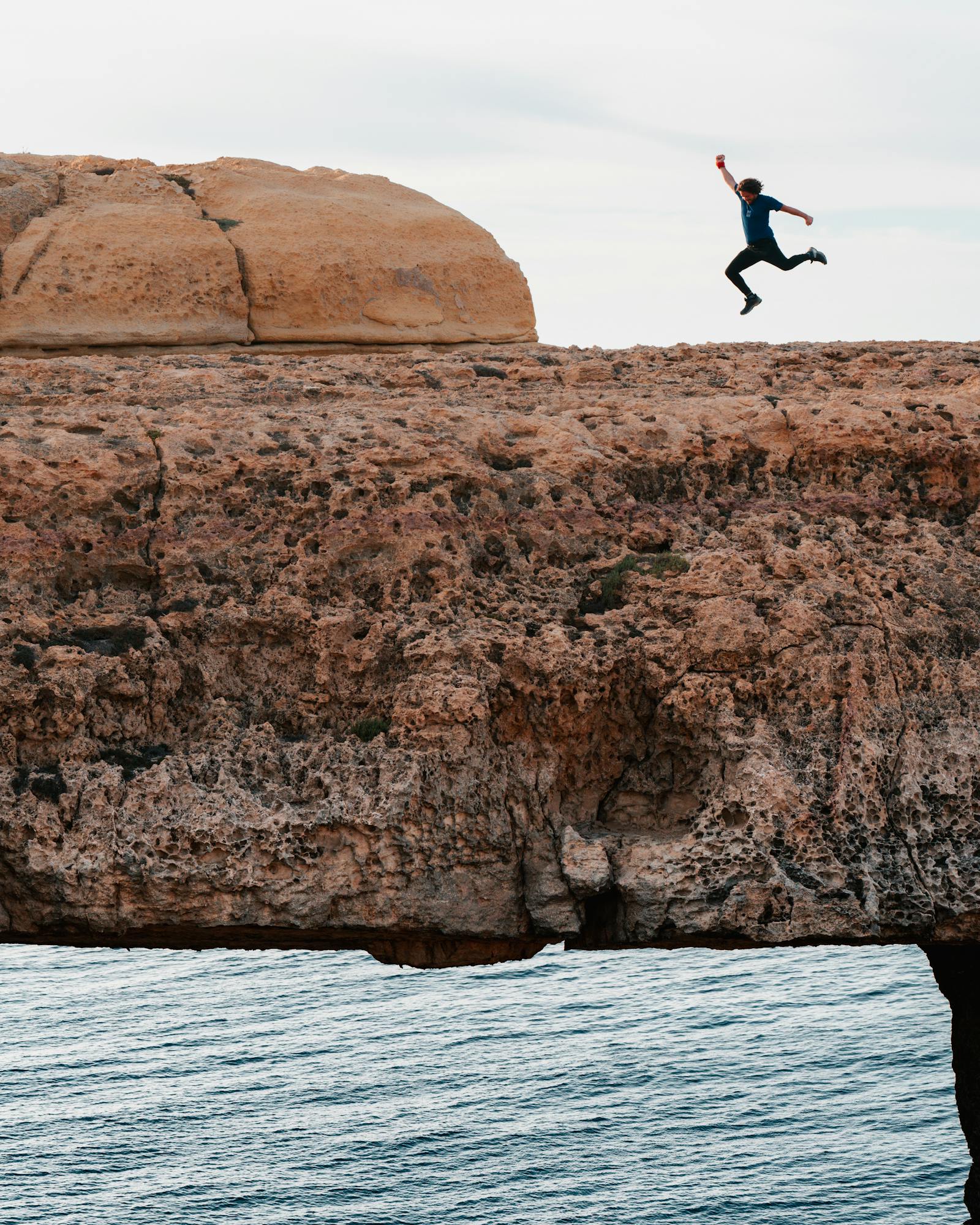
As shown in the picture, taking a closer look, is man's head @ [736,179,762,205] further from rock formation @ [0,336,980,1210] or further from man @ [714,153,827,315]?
rock formation @ [0,336,980,1210]

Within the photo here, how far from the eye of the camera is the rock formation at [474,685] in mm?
7121

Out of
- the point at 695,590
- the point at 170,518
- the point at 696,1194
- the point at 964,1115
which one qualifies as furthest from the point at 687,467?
the point at 696,1194

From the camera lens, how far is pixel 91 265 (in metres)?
11.2

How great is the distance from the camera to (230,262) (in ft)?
38.0

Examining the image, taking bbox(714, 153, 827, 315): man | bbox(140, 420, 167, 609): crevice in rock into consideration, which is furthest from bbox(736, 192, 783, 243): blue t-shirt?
bbox(140, 420, 167, 609): crevice in rock

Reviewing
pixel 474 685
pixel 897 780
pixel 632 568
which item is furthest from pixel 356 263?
pixel 897 780

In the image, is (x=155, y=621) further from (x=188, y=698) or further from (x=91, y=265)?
(x=91, y=265)

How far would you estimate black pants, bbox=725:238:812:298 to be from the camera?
10969mm

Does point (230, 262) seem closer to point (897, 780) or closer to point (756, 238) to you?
point (756, 238)

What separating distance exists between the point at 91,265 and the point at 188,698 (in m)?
5.14

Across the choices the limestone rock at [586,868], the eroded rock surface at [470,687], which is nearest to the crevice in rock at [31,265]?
the eroded rock surface at [470,687]

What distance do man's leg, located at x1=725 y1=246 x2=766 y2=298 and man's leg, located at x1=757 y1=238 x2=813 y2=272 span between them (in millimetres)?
37

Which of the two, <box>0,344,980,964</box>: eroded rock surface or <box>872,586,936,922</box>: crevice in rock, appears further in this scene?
<box>872,586,936,922</box>: crevice in rock

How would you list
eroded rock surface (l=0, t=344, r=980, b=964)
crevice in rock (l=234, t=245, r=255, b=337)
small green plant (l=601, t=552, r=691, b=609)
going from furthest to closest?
crevice in rock (l=234, t=245, r=255, b=337)
small green plant (l=601, t=552, r=691, b=609)
eroded rock surface (l=0, t=344, r=980, b=964)
